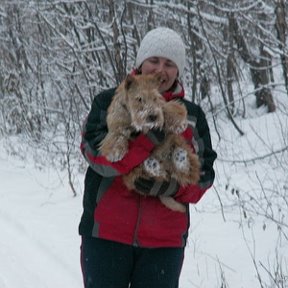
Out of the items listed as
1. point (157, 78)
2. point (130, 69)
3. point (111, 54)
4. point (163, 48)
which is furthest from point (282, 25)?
point (157, 78)

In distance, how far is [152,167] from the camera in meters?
2.44

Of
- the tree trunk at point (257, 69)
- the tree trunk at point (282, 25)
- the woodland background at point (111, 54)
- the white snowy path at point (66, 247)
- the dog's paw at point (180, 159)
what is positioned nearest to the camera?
the dog's paw at point (180, 159)

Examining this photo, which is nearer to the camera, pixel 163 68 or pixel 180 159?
pixel 180 159

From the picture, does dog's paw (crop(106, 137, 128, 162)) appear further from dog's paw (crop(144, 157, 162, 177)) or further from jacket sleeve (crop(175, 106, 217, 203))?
jacket sleeve (crop(175, 106, 217, 203))

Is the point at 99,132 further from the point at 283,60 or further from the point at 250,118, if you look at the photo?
the point at 250,118

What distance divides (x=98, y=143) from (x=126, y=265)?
570 mm

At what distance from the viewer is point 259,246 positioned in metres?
5.08

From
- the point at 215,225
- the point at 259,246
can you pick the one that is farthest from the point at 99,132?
the point at 215,225

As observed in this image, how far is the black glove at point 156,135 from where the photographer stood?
2408mm

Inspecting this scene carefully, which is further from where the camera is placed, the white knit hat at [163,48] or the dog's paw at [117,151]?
the white knit hat at [163,48]

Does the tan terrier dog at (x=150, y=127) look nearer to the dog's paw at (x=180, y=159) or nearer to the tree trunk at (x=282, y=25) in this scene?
the dog's paw at (x=180, y=159)

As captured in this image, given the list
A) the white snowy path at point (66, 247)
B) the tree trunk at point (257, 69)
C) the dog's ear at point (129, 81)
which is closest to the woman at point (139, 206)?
the dog's ear at point (129, 81)

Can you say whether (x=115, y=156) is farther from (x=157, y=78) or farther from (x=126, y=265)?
(x=126, y=265)

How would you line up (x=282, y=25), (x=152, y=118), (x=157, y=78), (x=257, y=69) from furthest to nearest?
1. (x=257, y=69)
2. (x=282, y=25)
3. (x=157, y=78)
4. (x=152, y=118)
